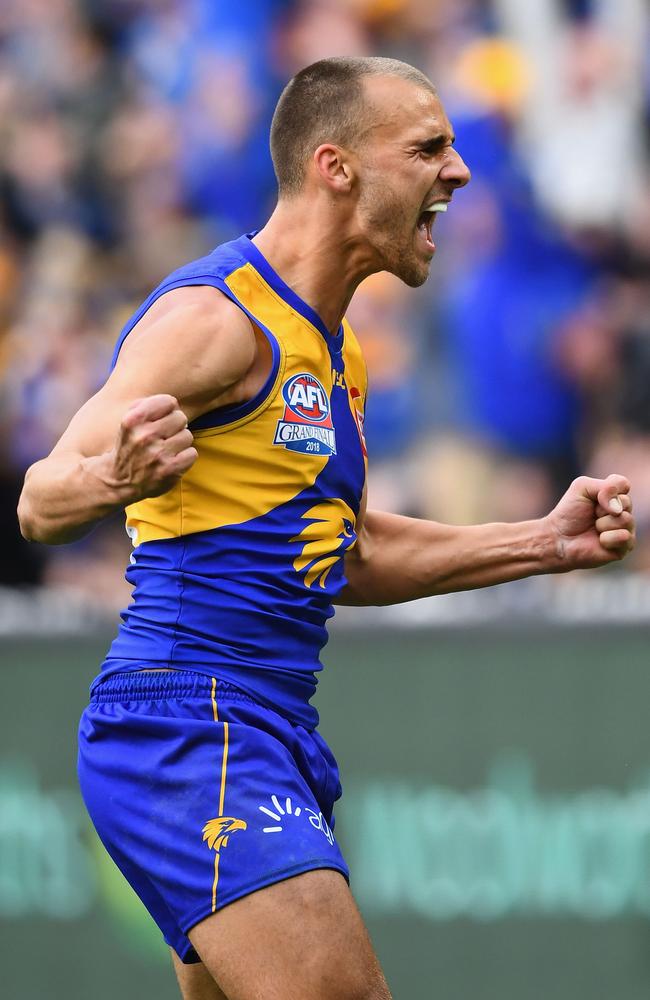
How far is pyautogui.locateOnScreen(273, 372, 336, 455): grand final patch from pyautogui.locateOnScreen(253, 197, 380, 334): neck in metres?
0.25

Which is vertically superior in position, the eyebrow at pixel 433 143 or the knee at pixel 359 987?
the eyebrow at pixel 433 143

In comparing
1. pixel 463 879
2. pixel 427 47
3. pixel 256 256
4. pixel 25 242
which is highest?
pixel 427 47

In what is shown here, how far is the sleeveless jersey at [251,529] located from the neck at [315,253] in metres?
0.07

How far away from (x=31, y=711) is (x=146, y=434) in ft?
13.8

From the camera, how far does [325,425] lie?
418cm

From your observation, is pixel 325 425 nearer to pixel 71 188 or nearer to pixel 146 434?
pixel 146 434

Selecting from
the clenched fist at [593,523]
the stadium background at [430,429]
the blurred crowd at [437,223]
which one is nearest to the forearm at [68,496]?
the clenched fist at [593,523]

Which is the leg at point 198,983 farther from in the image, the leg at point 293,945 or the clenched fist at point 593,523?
the clenched fist at point 593,523

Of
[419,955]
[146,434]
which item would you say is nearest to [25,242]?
[419,955]

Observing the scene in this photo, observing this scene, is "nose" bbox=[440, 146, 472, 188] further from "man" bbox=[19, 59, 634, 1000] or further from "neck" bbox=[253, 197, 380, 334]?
"neck" bbox=[253, 197, 380, 334]

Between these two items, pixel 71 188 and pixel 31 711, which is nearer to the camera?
pixel 31 711

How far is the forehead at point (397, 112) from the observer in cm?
426

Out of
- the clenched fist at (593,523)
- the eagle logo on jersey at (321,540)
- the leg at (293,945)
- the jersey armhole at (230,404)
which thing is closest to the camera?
the leg at (293,945)

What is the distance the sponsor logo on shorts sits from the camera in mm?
3830
